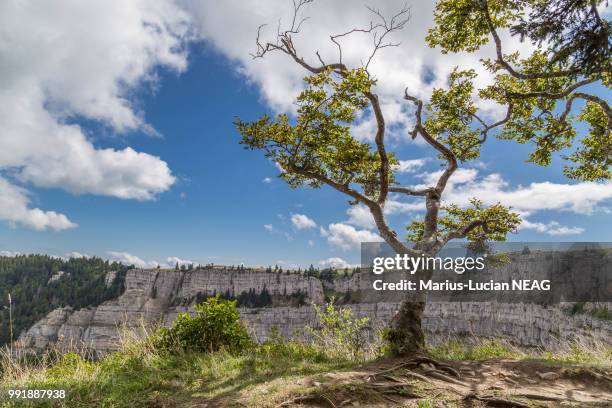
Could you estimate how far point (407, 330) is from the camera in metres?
9.85

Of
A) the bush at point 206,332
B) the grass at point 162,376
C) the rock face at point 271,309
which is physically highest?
the bush at point 206,332

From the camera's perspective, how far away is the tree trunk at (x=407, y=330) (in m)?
9.50

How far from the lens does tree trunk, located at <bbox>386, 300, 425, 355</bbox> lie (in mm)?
9498

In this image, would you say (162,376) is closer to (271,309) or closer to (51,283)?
(271,309)

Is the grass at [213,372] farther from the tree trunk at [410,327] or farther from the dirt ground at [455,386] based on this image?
the tree trunk at [410,327]

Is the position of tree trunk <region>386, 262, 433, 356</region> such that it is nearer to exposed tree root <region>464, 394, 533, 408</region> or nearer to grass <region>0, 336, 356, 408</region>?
grass <region>0, 336, 356, 408</region>

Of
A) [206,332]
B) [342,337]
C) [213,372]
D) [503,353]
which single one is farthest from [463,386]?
[206,332]

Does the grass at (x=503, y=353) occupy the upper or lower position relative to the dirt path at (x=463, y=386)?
lower

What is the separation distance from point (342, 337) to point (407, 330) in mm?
2165

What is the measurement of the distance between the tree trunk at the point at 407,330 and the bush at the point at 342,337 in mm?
974

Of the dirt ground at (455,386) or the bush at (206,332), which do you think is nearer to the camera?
the dirt ground at (455,386)

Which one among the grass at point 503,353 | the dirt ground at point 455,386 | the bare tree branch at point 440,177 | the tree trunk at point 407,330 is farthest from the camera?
the bare tree branch at point 440,177

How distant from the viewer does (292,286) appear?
126 meters

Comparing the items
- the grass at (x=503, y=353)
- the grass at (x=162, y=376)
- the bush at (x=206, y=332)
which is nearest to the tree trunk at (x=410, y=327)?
the grass at (x=503, y=353)
